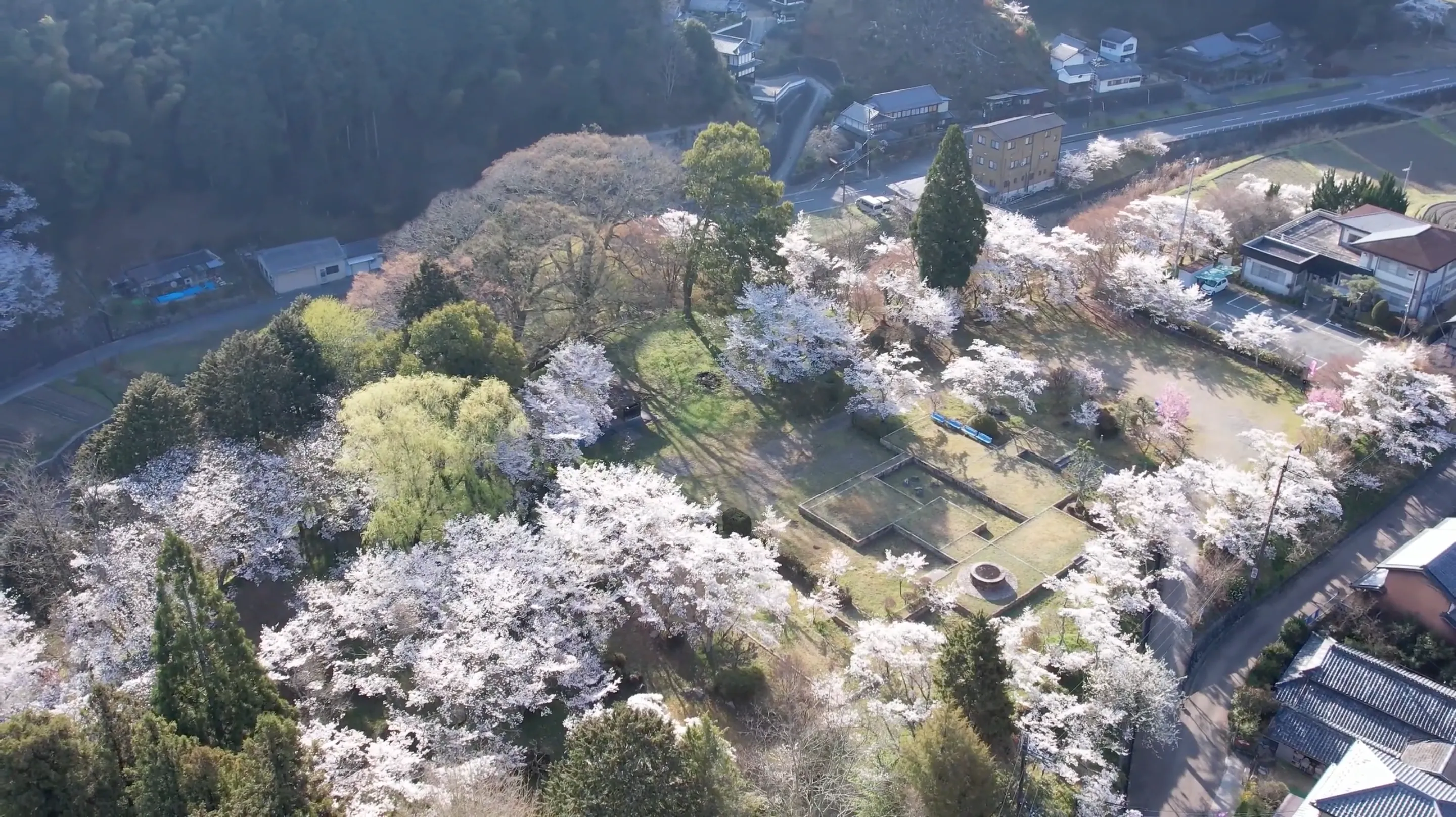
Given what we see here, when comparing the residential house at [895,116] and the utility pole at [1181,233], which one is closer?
the utility pole at [1181,233]

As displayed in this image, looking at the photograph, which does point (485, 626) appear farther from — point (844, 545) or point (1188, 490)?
point (1188, 490)

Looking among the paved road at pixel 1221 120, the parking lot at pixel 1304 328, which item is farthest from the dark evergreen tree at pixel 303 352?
the parking lot at pixel 1304 328

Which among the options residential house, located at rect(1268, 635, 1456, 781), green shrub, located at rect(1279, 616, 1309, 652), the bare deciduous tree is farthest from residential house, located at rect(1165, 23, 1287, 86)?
the bare deciduous tree

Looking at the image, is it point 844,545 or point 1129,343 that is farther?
point 1129,343

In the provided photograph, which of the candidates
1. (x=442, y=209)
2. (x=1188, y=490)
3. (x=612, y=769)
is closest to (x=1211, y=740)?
(x=1188, y=490)

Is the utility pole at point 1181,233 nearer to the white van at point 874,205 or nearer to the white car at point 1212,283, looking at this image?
the white car at point 1212,283

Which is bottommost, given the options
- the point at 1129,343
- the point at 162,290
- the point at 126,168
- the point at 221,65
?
the point at 1129,343

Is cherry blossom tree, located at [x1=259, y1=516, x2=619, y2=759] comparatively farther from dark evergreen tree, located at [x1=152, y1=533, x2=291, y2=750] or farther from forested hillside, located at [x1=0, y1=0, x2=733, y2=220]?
forested hillside, located at [x1=0, y1=0, x2=733, y2=220]
